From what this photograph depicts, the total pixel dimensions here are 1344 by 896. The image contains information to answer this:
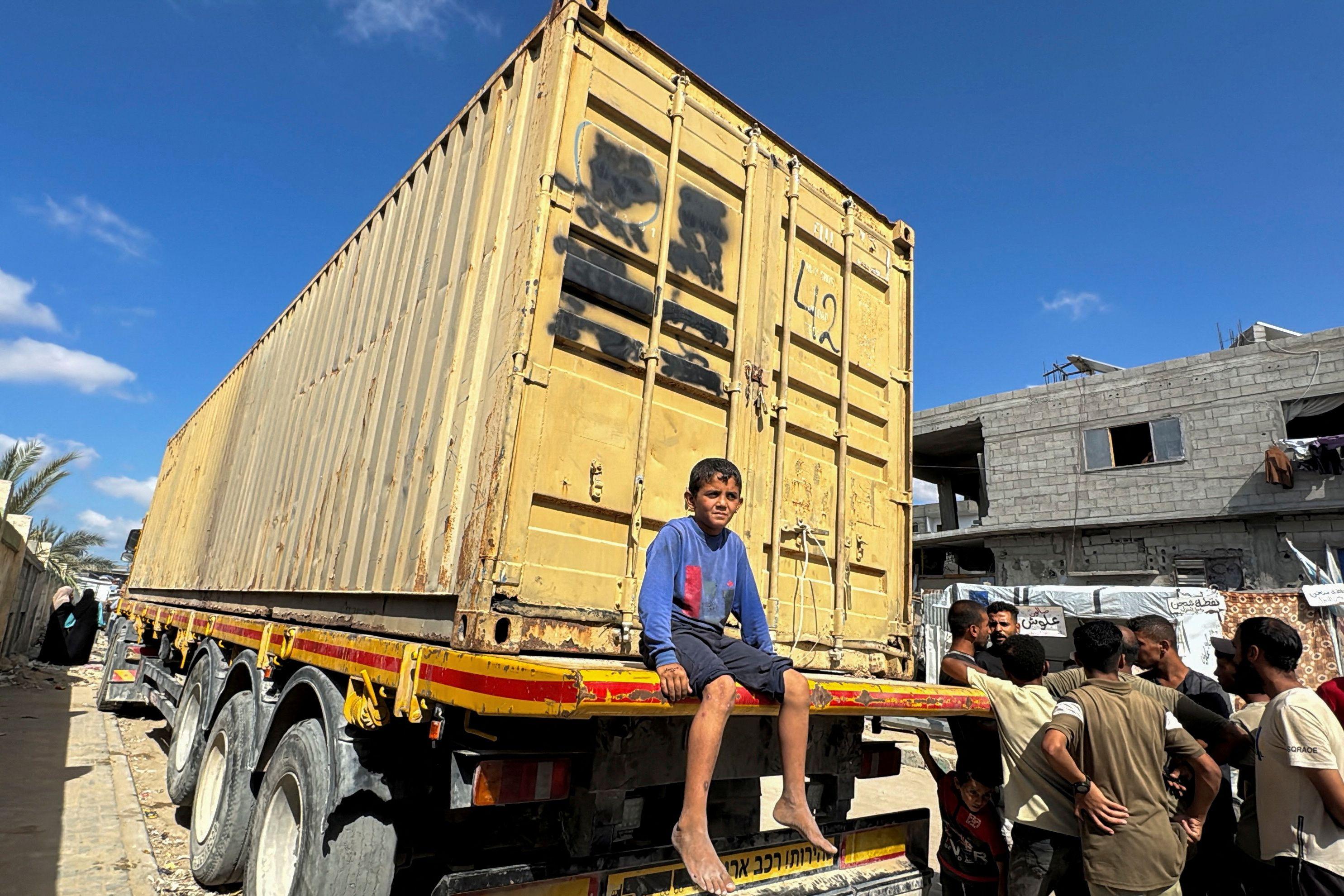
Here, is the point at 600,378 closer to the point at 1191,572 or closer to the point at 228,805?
the point at 228,805

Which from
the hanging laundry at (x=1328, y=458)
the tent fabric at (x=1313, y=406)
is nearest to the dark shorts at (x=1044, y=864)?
the hanging laundry at (x=1328, y=458)

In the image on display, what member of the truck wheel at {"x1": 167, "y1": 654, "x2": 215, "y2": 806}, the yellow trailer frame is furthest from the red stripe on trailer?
the truck wheel at {"x1": 167, "y1": 654, "x2": 215, "y2": 806}

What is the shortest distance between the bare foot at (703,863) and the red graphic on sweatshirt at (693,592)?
630 mm

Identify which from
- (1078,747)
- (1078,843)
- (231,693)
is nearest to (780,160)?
(1078,747)

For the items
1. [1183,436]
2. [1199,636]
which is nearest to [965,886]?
[1199,636]

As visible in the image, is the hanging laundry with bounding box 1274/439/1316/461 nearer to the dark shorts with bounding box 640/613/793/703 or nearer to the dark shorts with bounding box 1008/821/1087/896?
the dark shorts with bounding box 1008/821/1087/896

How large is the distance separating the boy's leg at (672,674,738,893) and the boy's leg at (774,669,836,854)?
214mm

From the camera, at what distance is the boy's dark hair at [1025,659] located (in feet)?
11.0

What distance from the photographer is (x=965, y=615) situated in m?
3.62

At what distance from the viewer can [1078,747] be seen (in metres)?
2.72

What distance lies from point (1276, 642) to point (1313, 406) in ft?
42.8

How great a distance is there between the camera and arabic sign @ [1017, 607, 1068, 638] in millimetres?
11555

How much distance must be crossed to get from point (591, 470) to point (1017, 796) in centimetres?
222

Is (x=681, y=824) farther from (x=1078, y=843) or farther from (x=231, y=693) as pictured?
(x=231, y=693)
